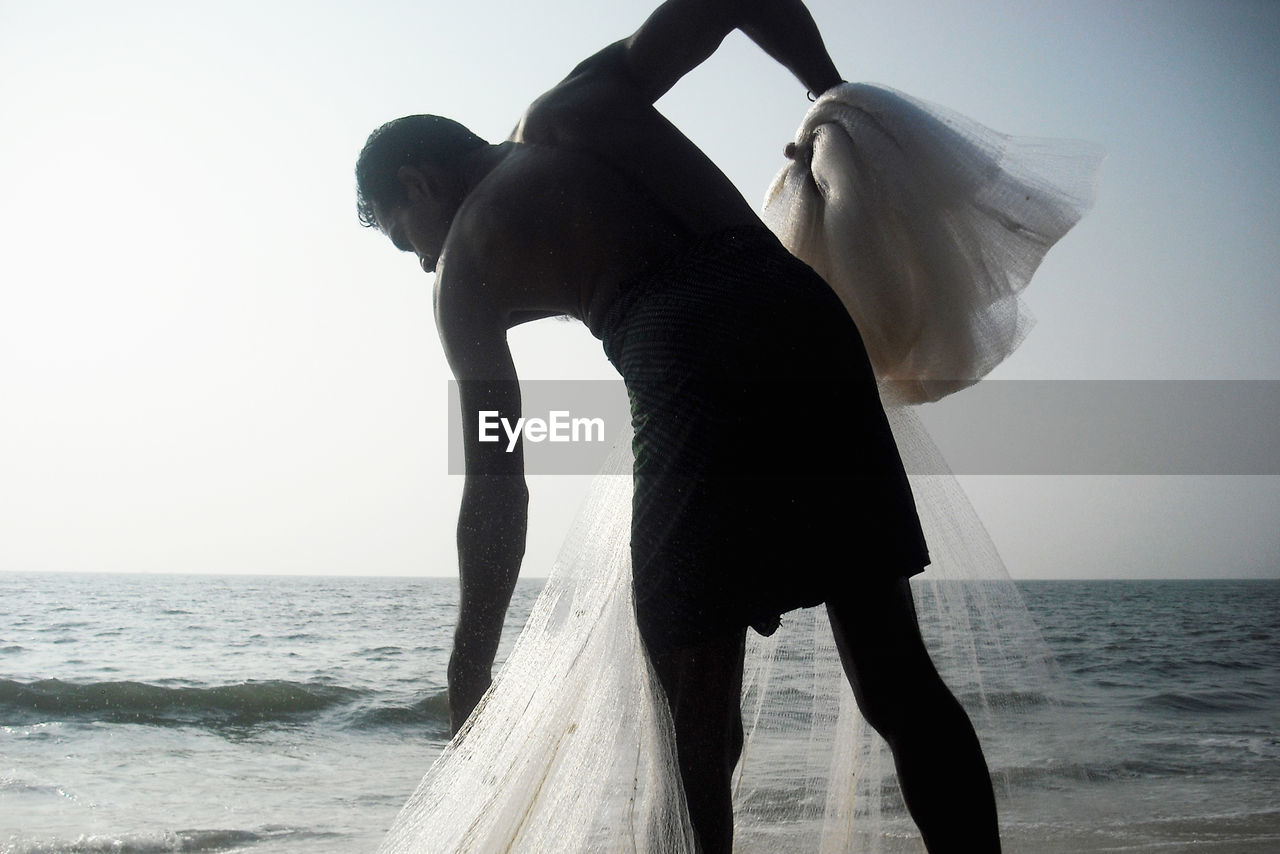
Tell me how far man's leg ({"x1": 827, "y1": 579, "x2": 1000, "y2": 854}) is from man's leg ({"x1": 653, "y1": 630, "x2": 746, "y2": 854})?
0.17 meters

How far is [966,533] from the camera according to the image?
5.63 feet

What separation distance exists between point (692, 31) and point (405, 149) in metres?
0.51

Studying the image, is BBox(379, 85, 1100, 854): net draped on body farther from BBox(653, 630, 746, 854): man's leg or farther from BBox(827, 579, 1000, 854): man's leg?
BBox(827, 579, 1000, 854): man's leg

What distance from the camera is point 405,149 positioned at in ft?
5.03

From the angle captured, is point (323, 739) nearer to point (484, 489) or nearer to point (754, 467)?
point (484, 489)

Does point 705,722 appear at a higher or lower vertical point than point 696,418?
lower

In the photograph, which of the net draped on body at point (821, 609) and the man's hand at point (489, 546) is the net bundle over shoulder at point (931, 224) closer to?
the net draped on body at point (821, 609)

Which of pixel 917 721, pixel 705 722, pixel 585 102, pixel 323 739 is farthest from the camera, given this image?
pixel 323 739

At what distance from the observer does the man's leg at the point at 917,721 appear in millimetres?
1134

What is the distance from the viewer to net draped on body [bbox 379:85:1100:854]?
145 centimetres

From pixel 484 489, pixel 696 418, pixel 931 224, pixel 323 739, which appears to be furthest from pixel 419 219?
pixel 323 739

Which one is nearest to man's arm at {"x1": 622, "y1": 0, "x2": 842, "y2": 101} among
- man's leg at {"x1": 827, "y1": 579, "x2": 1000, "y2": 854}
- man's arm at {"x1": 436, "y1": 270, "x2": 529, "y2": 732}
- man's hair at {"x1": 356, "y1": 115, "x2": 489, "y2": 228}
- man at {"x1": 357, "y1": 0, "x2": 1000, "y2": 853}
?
man at {"x1": 357, "y1": 0, "x2": 1000, "y2": 853}

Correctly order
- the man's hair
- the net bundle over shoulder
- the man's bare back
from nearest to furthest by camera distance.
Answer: the man's bare back
the man's hair
the net bundle over shoulder

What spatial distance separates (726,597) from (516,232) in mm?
614
